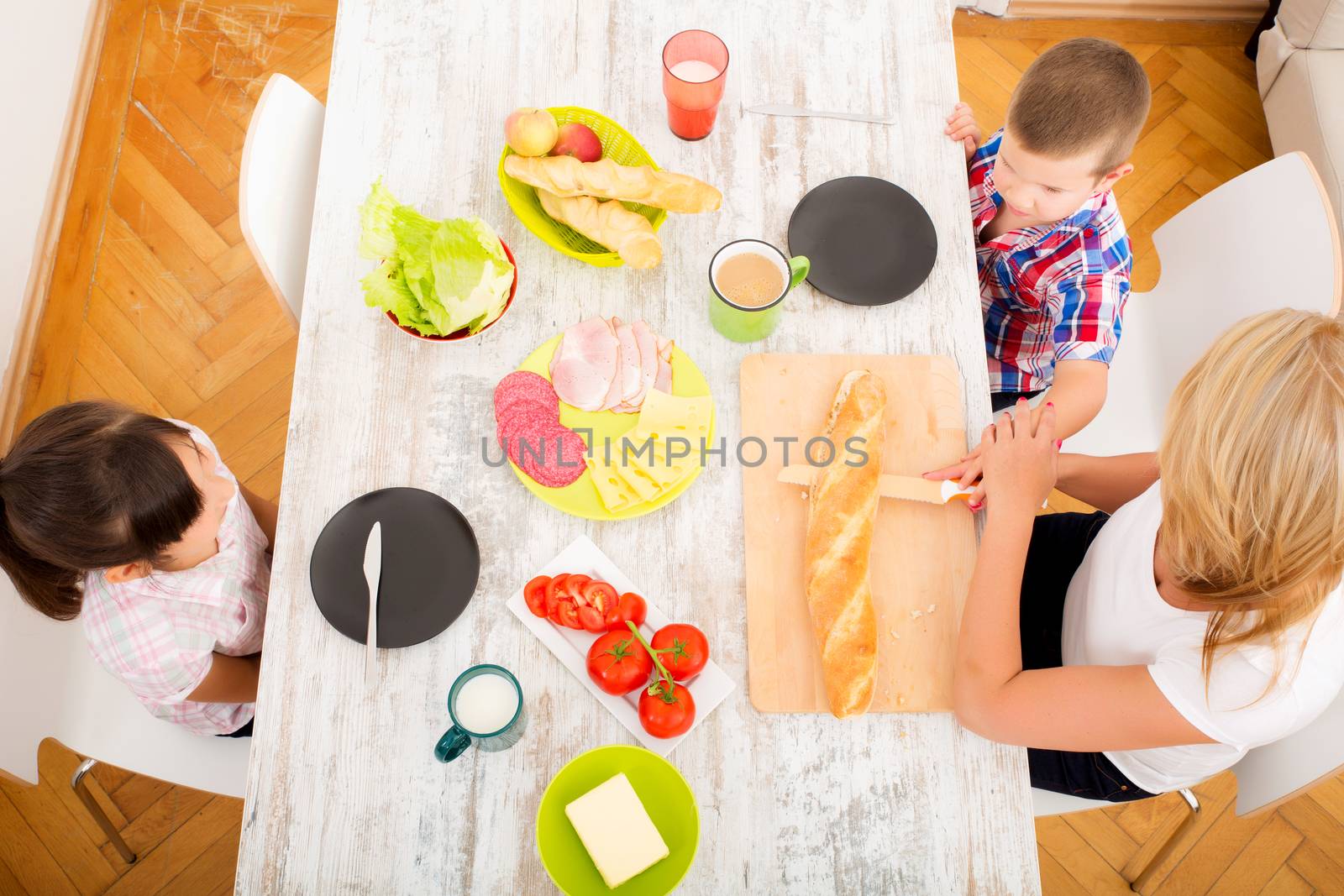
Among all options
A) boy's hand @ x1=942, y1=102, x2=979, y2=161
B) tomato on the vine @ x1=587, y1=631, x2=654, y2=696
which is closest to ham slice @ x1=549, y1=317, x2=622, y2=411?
tomato on the vine @ x1=587, y1=631, x2=654, y2=696

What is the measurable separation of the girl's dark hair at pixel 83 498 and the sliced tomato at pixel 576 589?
1.76ft

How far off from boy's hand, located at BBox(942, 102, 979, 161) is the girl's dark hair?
1.29 meters

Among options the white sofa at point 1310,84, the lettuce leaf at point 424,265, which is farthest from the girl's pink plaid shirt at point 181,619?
the white sofa at point 1310,84

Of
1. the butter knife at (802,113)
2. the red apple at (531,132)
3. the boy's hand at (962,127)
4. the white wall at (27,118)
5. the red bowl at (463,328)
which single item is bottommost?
the red bowl at (463,328)

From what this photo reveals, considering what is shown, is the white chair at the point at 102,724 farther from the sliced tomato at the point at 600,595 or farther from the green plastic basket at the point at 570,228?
the green plastic basket at the point at 570,228

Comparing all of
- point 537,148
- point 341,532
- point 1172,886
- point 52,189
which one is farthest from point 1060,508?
point 52,189

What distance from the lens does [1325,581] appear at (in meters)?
0.93

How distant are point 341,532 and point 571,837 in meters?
0.51

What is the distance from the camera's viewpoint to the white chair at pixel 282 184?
1.29 metres

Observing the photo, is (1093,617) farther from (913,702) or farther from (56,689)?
(56,689)

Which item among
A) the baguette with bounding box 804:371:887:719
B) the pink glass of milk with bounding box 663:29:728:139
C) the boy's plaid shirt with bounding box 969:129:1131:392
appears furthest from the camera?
the boy's plaid shirt with bounding box 969:129:1131:392

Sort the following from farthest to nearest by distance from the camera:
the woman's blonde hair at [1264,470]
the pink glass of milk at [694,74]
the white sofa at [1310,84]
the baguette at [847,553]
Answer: the white sofa at [1310,84] < the pink glass of milk at [694,74] < the baguette at [847,553] < the woman's blonde hair at [1264,470]

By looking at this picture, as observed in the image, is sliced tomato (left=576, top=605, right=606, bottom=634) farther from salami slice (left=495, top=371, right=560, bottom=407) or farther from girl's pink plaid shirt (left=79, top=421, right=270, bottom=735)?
girl's pink plaid shirt (left=79, top=421, right=270, bottom=735)

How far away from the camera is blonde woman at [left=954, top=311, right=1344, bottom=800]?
0.89 metres
